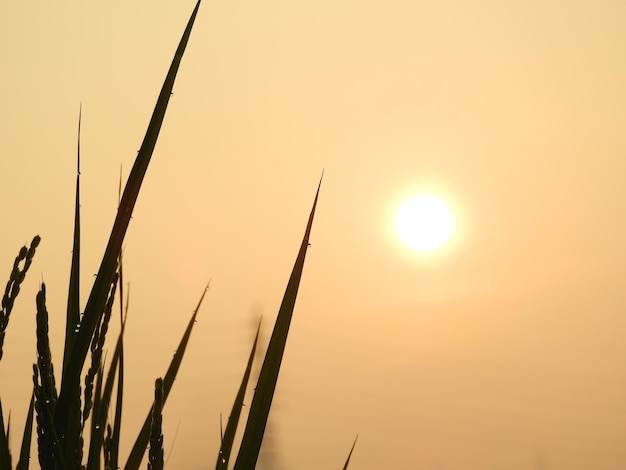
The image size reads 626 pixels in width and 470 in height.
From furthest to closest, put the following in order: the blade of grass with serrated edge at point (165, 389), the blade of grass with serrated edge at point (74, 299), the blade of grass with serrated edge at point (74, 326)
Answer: the blade of grass with serrated edge at point (165, 389)
the blade of grass with serrated edge at point (74, 299)
the blade of grass with serrated edge at point (74, 326)

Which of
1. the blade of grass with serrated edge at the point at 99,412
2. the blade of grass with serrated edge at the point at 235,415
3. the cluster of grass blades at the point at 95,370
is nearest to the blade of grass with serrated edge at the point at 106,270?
the cluster of grass blades at the point at 95,370

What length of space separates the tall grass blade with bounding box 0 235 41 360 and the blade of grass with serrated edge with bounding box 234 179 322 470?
37 cm

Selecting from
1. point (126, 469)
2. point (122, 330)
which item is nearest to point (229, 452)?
point (126, 469)

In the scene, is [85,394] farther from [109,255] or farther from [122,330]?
[122,330]

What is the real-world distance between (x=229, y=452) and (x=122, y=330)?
32cm

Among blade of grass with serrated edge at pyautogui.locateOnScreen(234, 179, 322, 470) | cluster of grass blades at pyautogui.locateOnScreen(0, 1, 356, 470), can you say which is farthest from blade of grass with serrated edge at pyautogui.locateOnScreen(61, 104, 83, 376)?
blade of grass with serrated edge at pyautogui.locateOnScreen(234, 179, 322, 470)

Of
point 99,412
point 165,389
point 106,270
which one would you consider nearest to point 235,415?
point 165,389

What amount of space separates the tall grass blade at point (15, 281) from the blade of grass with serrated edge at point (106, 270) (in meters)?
0.10

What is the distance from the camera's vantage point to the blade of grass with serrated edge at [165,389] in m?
1.22

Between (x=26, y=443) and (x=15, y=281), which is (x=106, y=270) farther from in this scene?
(x=26, y=443)

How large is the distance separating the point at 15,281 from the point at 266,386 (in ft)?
1.31

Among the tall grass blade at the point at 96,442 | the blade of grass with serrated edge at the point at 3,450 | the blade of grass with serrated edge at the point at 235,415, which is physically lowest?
the blade of grass with serrated edge at the point at 3,450

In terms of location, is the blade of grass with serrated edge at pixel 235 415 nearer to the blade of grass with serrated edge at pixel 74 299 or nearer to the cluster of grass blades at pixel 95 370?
the cluster of grass blades at pixel 95 370

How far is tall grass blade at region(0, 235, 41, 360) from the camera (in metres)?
0.92
